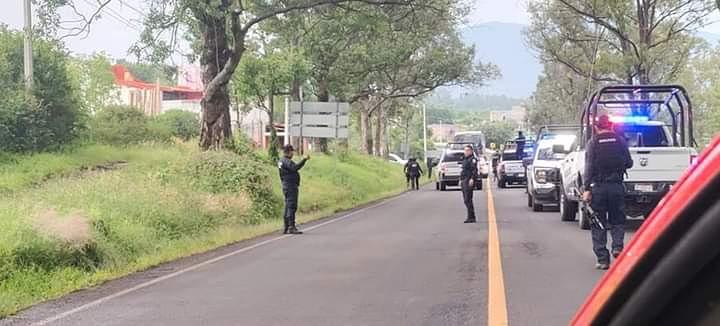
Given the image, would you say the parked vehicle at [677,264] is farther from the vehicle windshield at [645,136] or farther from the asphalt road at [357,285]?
the vehicle windshield at [645,136]

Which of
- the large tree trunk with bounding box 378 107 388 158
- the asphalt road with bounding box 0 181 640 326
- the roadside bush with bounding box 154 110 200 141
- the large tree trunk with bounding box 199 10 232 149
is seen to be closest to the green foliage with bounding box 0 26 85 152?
the large tree trunk with bounding box 199 10 232 149

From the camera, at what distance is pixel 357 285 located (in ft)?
29.8

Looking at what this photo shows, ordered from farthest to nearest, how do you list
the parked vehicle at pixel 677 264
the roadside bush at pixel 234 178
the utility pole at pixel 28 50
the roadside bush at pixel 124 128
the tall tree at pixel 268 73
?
the tall tree at pixel 268 73 → the roadside bush at pixel 124 128 → the utility pole at pixel 28 50 → the roadside bush at pixel 234 178 → the parked vehicle at pixel 677 264

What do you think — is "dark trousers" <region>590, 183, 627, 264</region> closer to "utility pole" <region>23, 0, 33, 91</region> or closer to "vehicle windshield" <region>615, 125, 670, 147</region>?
"vehicle windshield" <region>615, 125, 670, 147</region>

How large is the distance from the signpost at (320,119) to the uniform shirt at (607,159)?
67.8 ft

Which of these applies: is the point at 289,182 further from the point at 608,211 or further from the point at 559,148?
the point at 608,211

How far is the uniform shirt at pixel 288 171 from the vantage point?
1590 centimetres

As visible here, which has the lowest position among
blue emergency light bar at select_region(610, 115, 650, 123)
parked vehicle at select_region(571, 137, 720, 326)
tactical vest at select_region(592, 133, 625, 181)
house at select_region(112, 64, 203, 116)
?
tactical vest at select_region(592, 133, 625, 181)

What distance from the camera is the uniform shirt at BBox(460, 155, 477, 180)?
56.4ft

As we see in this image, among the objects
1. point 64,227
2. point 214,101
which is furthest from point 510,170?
point 64,227

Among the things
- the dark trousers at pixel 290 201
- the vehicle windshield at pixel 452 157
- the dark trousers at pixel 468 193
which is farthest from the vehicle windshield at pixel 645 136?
the vehicle windshield at pixel 452 157

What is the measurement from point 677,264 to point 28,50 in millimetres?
21653

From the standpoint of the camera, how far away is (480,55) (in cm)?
5003

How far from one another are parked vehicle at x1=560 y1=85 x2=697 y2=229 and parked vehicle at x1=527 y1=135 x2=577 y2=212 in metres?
1.55
